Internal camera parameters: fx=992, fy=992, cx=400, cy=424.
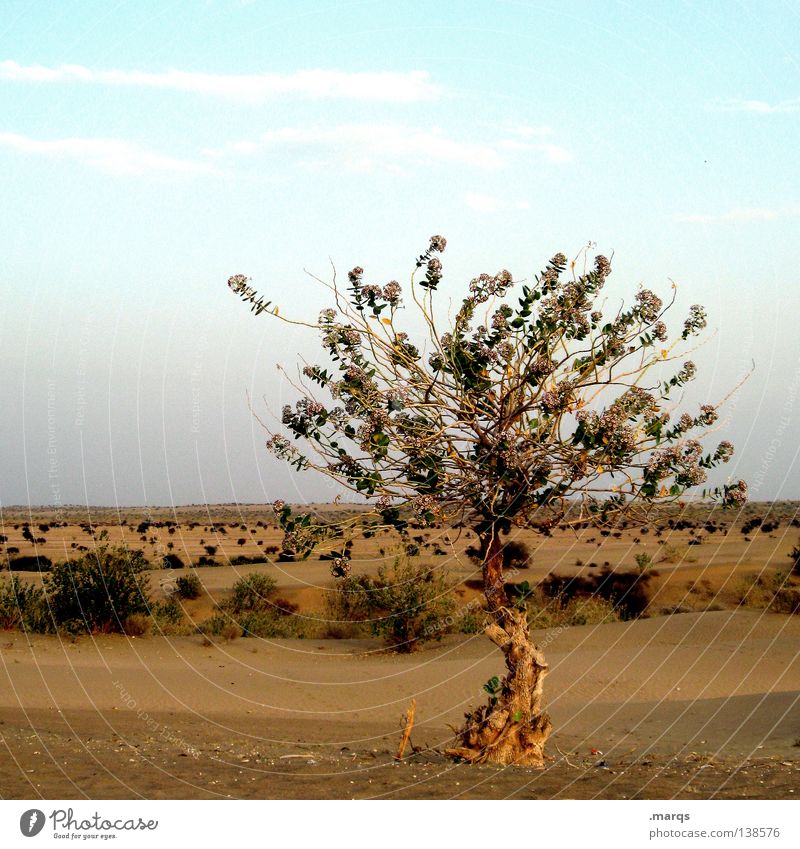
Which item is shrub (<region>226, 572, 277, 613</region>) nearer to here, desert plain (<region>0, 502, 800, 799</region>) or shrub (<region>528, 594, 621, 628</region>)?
desert plain (<region>0, 502, 800, 799</region>)

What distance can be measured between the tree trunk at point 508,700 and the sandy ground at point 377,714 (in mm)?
390

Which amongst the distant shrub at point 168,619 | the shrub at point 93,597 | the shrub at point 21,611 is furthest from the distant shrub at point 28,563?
the shrub at point 21,611

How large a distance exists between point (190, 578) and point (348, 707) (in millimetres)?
13768

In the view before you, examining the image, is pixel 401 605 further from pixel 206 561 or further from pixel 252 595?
pixel 206 561

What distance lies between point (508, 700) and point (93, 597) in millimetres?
14963

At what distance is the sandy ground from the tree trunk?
15.4 inches

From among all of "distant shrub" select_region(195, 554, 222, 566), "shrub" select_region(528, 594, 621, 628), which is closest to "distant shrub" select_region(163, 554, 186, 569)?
"distant shrub" select_region(195, 554, 222, 566)

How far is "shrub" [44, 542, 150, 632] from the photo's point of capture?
22214mm

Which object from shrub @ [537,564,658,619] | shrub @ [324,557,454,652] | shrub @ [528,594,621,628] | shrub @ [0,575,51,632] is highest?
shrub @ [0,575,51,632]

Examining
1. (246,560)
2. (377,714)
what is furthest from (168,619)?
(246,560)

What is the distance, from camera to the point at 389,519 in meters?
9.21

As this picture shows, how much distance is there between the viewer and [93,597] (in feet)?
73.7
